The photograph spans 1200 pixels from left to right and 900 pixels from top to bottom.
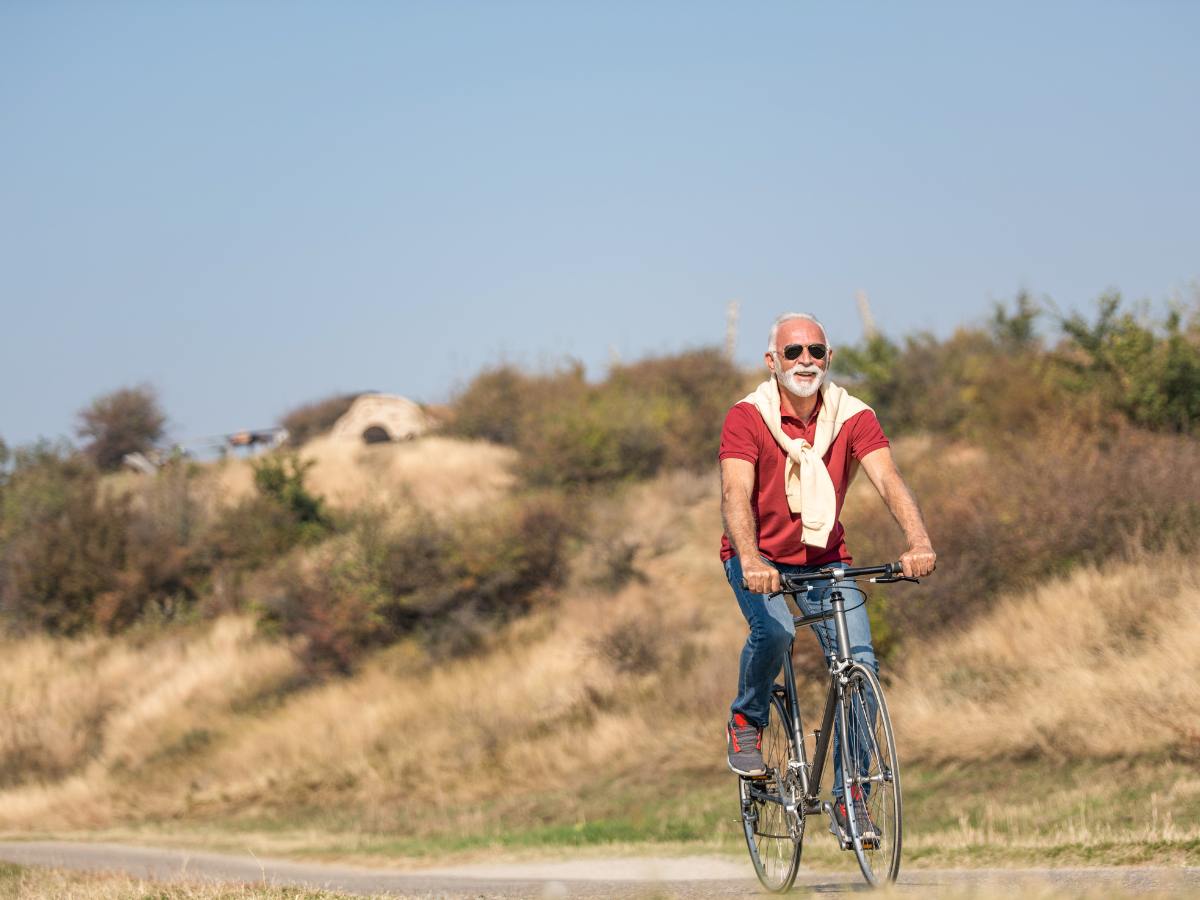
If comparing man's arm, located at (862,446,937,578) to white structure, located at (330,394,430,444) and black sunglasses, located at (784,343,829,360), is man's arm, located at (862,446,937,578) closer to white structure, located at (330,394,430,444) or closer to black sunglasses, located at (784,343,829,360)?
black sunglasses, located at (784,343,829,360)

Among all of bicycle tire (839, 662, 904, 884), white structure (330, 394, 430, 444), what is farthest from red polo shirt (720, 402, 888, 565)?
white structure (330, 394, 430, 444)

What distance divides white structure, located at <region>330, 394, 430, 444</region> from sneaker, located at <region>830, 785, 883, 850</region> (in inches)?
2241

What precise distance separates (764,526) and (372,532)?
25964mm

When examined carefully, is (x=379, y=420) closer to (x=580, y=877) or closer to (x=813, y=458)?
(x=580, y=877)

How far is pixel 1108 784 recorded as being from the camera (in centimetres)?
1434

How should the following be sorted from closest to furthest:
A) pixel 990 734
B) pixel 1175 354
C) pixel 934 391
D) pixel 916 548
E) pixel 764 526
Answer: pixel 916 548 < pixel 764 526 < pixel 990 734 < pixel 1175 354 < pixel 934 391

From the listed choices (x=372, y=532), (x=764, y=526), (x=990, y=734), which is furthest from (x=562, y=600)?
(x=764, y=526)

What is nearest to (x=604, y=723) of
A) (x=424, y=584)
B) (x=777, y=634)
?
(x=424, y=584)

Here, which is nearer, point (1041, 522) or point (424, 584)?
point (1041, 522)

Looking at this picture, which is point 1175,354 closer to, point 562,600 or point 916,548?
point 562,600

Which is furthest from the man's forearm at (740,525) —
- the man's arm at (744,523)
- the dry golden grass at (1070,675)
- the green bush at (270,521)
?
the green bush at (270,521)

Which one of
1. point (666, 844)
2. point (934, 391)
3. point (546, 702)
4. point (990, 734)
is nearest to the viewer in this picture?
point (666, 844)

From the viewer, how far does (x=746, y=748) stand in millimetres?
7676

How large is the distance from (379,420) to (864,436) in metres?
59.0
